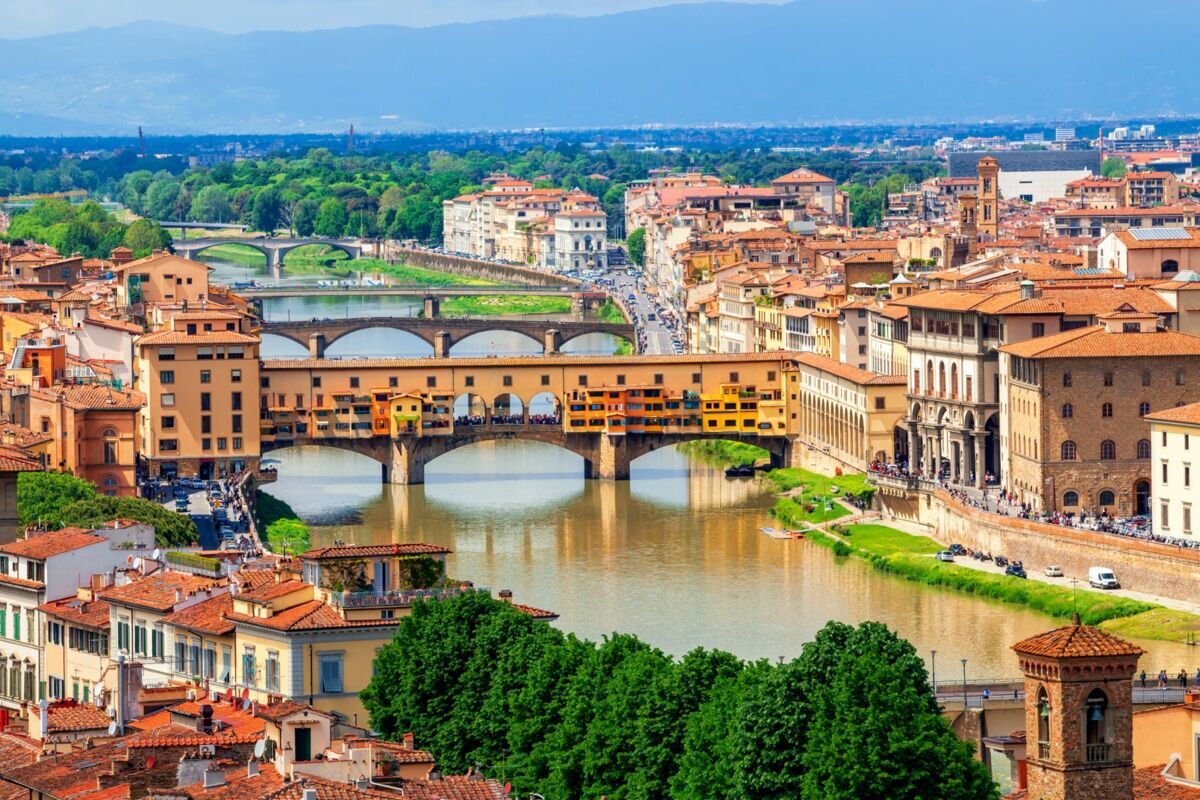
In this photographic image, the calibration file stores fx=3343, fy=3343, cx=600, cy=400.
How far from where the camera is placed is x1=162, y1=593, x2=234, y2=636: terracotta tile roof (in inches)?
1134

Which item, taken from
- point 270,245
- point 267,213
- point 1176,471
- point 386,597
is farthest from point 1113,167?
point 386,597

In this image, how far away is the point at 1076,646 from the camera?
765 inches

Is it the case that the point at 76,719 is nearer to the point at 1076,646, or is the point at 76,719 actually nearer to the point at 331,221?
the point at 1076,646

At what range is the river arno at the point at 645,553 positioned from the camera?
4169 centimetres

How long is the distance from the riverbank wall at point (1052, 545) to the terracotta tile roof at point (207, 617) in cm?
1863

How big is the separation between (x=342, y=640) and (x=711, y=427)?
37.6m

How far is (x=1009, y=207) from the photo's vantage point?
130 metres

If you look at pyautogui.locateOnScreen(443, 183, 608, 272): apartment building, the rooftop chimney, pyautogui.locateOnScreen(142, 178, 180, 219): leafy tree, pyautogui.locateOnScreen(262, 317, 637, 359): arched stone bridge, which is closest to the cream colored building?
the rooftop chimney

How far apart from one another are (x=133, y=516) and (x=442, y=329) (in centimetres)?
4750

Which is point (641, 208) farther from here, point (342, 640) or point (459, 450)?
point (342, 640)

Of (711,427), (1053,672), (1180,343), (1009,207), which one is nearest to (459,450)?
(711,427)

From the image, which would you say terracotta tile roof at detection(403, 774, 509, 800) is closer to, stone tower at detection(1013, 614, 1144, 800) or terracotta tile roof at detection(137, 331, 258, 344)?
stone tower at detection(1013, 614, 1144, 800)

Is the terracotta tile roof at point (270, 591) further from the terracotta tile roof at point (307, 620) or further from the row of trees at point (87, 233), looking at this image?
the row of trees at point (87, 233)

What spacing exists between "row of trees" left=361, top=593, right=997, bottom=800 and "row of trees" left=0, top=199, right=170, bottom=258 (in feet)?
288
